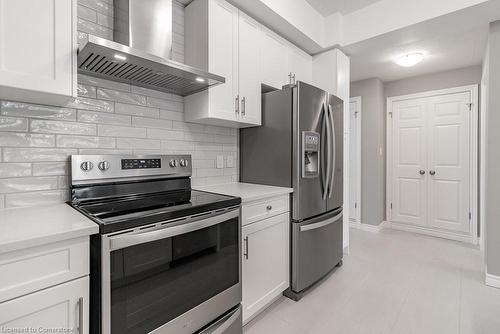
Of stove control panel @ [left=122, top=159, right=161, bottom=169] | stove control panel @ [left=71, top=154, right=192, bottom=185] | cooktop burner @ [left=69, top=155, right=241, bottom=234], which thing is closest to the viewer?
cooktop burner @ [left=69, top=155, right=241, bottom=234]

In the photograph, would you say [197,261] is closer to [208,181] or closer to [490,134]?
[208,181]

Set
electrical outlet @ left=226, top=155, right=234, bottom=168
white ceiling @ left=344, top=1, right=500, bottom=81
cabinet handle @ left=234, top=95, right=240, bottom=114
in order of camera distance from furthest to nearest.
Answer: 1. electrical outlet @ left=226, top=155, right=234, bottom=168
2. white ceiling @ left=344, top=1, right=500, bottom=81
3. cabinet handle @ left=234, top=95, right=240, bottom=114

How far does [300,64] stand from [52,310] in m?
2.77

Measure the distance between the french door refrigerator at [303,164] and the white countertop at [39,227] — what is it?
1.44m

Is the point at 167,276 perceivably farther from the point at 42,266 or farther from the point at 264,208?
the point at 264,208

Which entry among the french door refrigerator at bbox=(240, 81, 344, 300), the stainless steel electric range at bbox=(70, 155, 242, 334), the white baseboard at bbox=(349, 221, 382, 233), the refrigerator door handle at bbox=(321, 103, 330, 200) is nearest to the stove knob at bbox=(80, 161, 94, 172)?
the stainless steel electric range at bbox=(70, 155, 242, 334)

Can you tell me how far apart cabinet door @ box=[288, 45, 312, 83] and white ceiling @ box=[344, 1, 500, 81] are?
Answer: 0.44 m

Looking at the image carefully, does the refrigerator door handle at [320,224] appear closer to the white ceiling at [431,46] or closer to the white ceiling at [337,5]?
the white ceiling at [431,46]

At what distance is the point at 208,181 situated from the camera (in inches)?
83.9

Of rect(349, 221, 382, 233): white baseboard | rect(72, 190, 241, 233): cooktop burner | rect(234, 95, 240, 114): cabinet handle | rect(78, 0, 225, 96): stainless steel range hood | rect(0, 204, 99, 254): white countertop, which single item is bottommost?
rect(349, 221, 382, 233): white baseboard

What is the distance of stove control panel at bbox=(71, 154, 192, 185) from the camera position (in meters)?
1.38

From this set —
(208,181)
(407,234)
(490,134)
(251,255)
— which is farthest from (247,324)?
(407,234)

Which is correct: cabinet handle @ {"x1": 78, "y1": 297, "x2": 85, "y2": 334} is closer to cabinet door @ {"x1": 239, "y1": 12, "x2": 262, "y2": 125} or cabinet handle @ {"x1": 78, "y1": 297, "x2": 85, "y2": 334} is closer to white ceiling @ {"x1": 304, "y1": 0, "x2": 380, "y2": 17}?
cabinet door @ {"x1": 239, "y1": 12, "x2": 262, "y2": 125}

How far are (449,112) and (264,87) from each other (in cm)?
301
